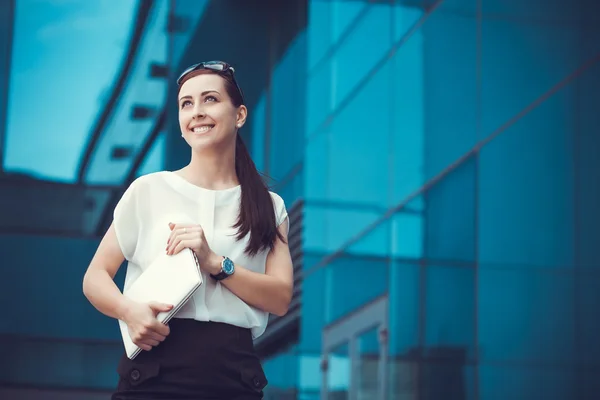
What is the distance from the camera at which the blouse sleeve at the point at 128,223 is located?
134 inches

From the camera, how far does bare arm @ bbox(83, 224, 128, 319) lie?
3285 millimetres

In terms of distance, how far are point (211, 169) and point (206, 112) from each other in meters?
0.17

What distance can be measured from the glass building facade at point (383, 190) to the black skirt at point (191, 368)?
208 inches

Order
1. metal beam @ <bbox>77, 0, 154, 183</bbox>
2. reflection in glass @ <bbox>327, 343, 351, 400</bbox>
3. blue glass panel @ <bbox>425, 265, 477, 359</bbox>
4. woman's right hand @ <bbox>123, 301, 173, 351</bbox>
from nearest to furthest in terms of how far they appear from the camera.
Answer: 1. woman's right hand @ <bbox>123, 301, 173, 351</bbox>
2. blue glass panel @ <bbox>425, 265, 477, 359</bbox>
3. metal beam @ <bbox>77, 0, 154, 183</bbox>
4. reflection in glass @ <bbox>327, 343, 351, 400</bbox>

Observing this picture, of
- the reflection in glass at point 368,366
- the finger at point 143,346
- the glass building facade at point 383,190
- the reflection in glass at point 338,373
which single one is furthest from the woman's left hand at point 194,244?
the reflection in glass at point 338,373

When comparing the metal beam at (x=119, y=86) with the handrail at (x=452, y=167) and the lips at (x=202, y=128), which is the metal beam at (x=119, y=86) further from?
the lips at (x=202, y=128)

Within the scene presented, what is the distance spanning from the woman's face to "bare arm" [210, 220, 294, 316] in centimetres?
34

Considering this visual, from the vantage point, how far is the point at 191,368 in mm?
3252

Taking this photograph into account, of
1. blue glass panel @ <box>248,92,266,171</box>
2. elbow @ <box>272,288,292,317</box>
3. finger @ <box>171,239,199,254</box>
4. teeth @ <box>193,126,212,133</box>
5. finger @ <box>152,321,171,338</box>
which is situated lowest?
finger @ <box>152,321,171,338</box>

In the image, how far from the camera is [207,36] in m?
14.5

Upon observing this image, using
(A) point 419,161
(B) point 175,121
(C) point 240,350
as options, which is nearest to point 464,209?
(A) point 419,161

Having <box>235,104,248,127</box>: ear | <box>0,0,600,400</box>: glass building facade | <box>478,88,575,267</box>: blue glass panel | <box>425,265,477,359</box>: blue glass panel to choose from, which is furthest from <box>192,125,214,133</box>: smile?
<box>425,265,477,359</box>: blue glass panel

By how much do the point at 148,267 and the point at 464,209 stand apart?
8.04 m

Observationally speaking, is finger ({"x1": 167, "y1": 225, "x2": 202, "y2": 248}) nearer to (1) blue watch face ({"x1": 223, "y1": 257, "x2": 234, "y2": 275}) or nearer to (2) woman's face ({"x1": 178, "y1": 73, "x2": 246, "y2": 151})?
(1) blue watch face ({"x1": 223, "y1": 257, "x2": 234, "y2": 275})
